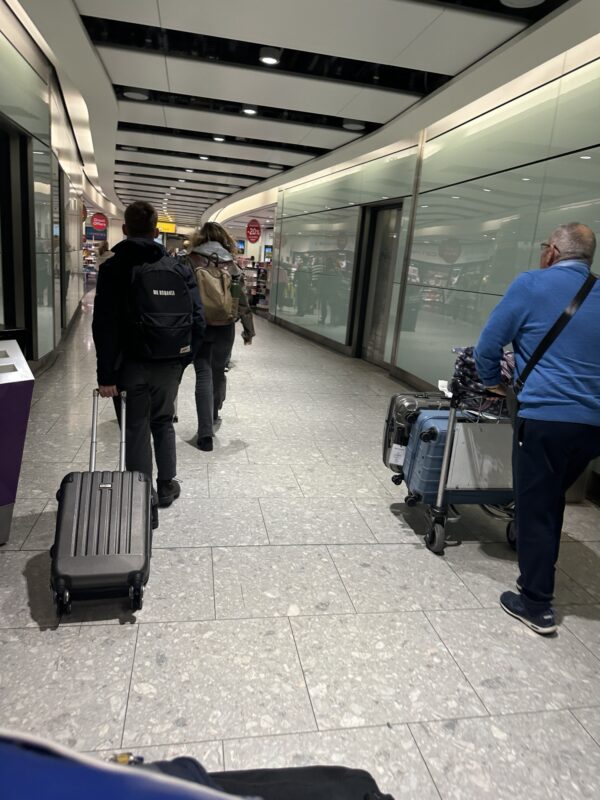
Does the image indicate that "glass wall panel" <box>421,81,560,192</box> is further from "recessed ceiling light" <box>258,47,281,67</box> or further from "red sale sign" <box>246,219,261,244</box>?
"red sale sign" <box>246,219,261,244</box>

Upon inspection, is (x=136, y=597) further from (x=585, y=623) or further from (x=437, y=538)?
(x=585, y=623)

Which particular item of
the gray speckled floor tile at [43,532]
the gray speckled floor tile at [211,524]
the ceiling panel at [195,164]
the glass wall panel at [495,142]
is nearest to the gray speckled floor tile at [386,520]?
the gray speckled floor tile at [211,524]

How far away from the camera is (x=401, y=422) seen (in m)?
3.36

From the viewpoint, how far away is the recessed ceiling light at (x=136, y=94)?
7.09m

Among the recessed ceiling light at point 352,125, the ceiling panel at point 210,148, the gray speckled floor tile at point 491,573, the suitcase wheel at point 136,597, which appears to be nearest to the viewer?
the suitcase wheel at point 136,597

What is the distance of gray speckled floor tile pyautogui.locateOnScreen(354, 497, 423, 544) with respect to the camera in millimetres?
3287

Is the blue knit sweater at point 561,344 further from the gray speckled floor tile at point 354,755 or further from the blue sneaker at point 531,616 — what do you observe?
the gray speckled floor tile at point 354,755

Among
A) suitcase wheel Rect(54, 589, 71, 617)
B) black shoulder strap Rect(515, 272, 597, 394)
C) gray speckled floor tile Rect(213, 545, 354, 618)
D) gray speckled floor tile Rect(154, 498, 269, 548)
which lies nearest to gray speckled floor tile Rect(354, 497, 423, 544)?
gray speckled floor tile Rect(213, 545, 354, 618)

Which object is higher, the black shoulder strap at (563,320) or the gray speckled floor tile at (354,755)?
the black shoulder strap at (563,320)

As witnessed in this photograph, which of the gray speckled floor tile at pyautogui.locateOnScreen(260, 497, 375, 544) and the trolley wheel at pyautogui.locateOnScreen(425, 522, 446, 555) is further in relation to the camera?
the gray speckled floor tile at pyautogui.locateOnScreen(260, 497, 375, 544)

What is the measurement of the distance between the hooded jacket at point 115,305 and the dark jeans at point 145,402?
0.25 ft

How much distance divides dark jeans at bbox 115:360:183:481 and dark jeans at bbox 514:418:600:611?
73.0 inches

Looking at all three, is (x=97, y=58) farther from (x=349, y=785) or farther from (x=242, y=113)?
(x=349, y=785)

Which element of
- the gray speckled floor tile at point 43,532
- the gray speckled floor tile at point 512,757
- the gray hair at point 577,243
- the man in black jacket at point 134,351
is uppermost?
the gray hair at point 577,243
